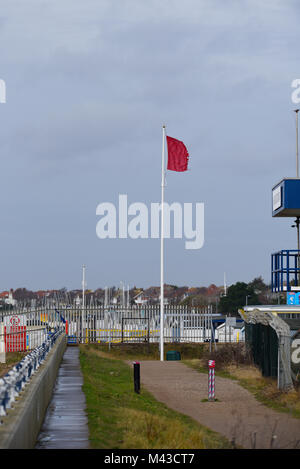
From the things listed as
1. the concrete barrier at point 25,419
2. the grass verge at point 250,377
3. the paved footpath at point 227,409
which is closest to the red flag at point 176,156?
the grass verge at point 250,377

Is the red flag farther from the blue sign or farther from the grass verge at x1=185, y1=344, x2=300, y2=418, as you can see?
→ the grass verge at x1=185, y1=344, x2=300, y2=418

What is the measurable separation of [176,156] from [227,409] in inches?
Answer: 850

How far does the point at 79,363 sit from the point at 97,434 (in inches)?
718

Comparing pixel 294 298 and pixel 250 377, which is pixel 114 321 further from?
pixel 250 377

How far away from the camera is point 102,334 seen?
50031 millimetres

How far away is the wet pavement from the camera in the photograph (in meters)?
12.6

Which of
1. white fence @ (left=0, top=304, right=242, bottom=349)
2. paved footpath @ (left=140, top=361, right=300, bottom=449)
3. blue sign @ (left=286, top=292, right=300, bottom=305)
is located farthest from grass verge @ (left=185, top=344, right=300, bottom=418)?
white fence @ (left=0, top=304, right=242, bottom=349)

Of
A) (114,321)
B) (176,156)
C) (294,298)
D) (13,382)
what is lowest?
(114,321)

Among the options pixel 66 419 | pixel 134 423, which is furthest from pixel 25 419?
pixel 66 419

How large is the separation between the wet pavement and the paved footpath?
8.62ft

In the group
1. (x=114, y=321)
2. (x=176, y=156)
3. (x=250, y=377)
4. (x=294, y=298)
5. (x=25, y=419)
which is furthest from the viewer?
(x=114, y=321)

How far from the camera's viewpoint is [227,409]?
20281 mm

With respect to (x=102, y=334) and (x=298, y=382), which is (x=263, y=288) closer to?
(x=102, y=334)
